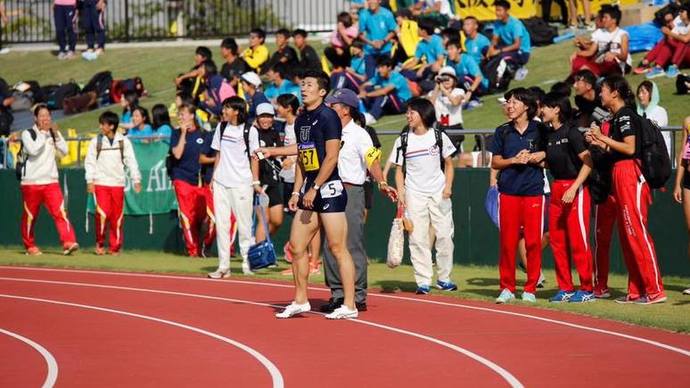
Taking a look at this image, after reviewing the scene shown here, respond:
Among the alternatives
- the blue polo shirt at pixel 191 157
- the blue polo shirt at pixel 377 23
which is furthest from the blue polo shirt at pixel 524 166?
the blue polo shirt at pixel 377 23

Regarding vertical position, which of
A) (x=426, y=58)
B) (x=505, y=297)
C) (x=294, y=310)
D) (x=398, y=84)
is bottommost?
(x=505, y=297)

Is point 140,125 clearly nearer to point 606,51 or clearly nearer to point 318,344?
point 606,51

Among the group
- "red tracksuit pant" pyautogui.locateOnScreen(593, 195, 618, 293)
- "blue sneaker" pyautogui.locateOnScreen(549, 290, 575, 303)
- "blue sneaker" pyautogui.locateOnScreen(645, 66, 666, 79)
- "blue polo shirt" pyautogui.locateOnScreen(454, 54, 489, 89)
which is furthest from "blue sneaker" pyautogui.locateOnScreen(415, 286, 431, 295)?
"blue sneaker" pyautogui.locateOnScreen(645, 66, 666, 79)

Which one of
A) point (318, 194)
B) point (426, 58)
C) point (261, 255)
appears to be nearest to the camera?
point (318, 194)

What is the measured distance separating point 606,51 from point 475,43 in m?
2.95

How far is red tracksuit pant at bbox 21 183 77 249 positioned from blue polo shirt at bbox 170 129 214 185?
166cm

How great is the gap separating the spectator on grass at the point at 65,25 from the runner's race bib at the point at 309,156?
20170 millimetres

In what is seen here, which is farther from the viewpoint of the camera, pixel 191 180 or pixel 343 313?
pixel 191 180

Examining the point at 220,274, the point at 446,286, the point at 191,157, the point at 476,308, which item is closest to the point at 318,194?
the point at 476,308

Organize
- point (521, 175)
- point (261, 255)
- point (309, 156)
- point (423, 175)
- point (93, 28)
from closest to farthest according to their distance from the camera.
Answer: point (309, 156) < point (521, 175) < point (423, 175) < point (261, 255) < point (93, 28)

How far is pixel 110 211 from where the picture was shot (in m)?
21.8

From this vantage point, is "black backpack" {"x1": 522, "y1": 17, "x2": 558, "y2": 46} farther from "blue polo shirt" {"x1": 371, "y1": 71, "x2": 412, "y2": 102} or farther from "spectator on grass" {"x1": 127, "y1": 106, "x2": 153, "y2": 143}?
"spectator on grass" {"x1": 127, "y1": 106, "x2": 153, "y2": 143}

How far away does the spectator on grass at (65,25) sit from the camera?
32.8m

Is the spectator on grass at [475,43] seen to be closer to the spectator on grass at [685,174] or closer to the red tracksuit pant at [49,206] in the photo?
the red tracksuit pant at [49,206]
